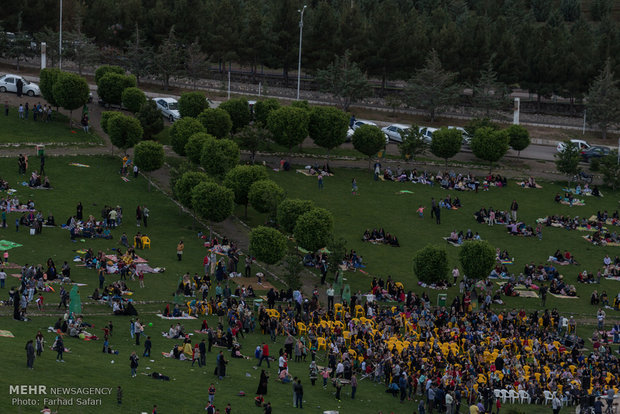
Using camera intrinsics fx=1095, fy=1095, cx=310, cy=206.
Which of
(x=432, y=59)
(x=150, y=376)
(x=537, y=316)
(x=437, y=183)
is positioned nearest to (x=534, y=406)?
(x=537, y=316)

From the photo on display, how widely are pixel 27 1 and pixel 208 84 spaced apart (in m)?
21.2

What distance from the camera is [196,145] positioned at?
Result: 80312mm

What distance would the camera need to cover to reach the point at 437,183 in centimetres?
8812

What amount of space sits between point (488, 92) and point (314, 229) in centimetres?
4508

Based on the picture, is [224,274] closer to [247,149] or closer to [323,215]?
[323,215]

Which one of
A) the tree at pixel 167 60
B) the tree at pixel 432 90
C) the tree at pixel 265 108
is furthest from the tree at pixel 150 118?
the tree at pixel 432 90

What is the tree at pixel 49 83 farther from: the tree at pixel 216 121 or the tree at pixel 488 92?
the tree at pixel 488 92

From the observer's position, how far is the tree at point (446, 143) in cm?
9000

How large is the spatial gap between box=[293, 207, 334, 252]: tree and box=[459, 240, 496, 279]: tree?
852cm

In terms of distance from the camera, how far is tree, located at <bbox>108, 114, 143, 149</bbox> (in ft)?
269

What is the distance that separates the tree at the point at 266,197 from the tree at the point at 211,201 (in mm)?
2052

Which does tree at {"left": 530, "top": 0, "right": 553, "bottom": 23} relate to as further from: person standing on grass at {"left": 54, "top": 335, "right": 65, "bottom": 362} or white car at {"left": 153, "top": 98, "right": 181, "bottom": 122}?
person standing on grass at {"left": 54, "top": 335, "right": 65, "bottom": 362}

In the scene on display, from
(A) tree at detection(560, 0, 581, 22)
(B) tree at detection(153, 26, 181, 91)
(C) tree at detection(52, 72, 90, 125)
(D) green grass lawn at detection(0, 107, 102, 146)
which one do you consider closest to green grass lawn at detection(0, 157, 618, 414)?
(D) green grass lawn at detection(0, 107, 102, 146)

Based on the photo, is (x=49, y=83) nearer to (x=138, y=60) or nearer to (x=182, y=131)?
(x=182, y=131)
